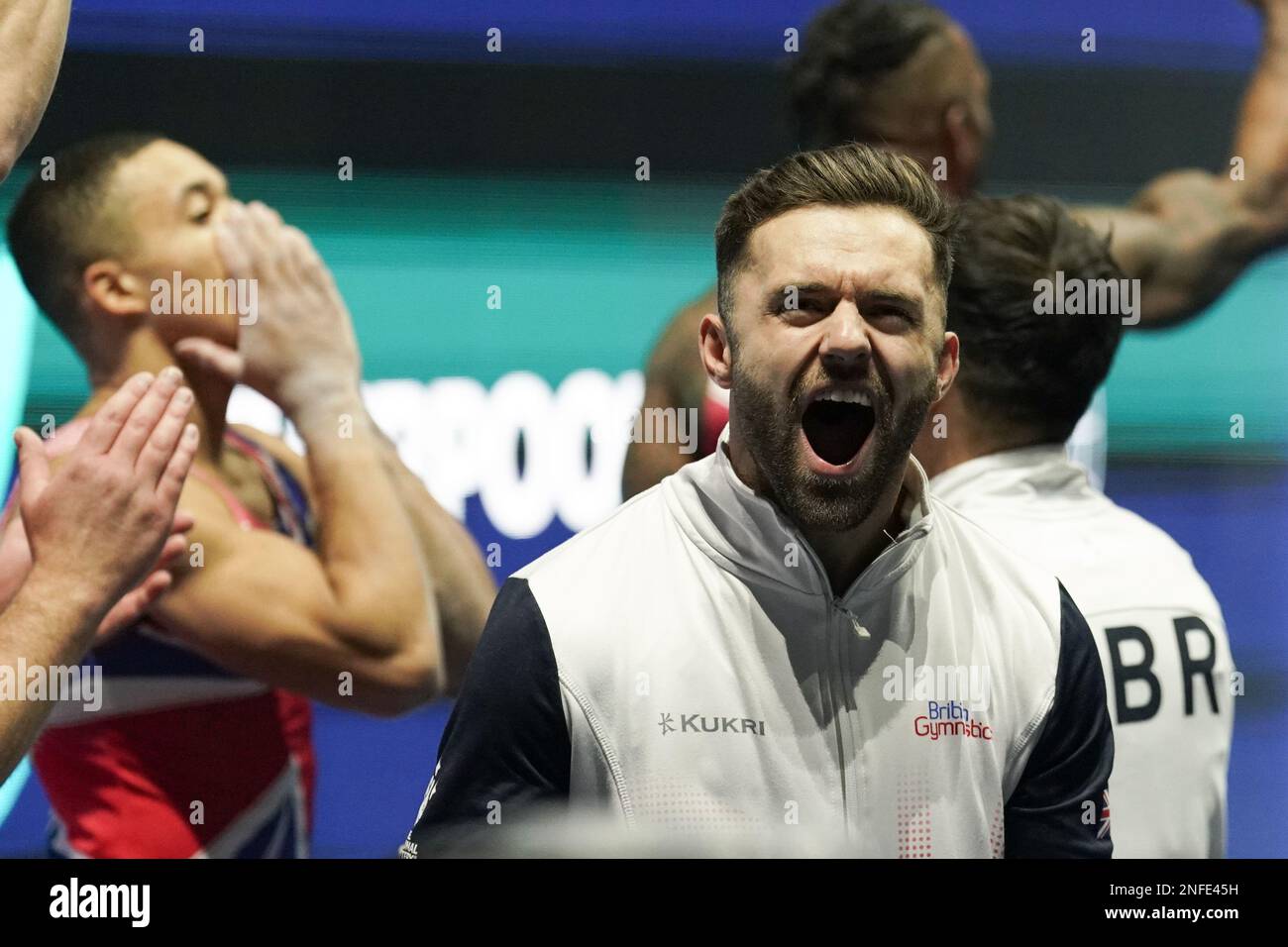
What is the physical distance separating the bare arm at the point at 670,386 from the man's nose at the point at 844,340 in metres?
0.84

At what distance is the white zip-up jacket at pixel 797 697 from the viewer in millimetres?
1816

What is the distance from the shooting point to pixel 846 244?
1859 mm

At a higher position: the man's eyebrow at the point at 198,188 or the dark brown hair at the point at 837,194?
the man's eyebrow at the point at 198,188

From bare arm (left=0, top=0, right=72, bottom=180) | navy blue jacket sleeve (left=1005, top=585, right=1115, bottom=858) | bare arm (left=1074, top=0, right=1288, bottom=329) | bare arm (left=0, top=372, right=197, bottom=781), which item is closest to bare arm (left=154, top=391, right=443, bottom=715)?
bare arm (left=0, top=372, right=197, bottom=781)

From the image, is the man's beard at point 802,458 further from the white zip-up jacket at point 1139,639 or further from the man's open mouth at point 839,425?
the white zip-up jacket at point 1139,639

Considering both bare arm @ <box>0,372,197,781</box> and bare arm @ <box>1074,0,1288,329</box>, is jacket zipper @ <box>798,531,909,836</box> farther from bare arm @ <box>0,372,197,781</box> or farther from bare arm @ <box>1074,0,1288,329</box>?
bare arm @ <box>1074,0,1288,329</box>

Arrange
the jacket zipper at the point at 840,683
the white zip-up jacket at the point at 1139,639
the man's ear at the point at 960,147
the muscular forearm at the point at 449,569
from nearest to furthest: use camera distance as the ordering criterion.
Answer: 1. the jacket zipper at the point at 840,683
2. the white zip-up jacket at the point at 1139,639
3. the muscular forearm at the point at 449,569
4. the man's ear at the point at 960,147

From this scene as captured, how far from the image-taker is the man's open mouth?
1913 mm

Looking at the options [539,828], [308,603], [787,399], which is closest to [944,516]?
[787,399]

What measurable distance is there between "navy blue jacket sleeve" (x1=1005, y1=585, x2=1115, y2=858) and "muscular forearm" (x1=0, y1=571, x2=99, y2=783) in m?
1.27

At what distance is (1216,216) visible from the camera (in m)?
2.95

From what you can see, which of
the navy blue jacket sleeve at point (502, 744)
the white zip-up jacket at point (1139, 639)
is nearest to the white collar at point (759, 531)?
the navy blue jacket sleeve at point (502, 744)
